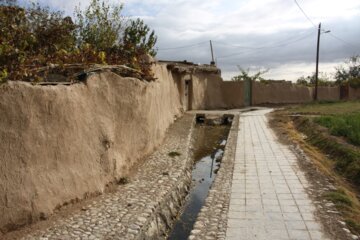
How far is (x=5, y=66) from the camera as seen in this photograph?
18.5 feet

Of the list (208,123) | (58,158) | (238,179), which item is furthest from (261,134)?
(58,158)

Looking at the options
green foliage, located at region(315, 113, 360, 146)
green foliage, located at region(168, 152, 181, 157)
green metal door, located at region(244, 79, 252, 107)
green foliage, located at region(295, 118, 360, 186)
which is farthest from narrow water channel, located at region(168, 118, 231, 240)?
green metal door, located at region(244, 79, 252, 107)

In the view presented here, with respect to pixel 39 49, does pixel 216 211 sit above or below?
below

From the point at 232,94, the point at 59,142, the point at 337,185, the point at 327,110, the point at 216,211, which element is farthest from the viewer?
the point at 232,94

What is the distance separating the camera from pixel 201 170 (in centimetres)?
1088

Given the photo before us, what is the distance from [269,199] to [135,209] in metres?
2.45

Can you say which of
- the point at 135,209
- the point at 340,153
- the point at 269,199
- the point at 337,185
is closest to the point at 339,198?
the point at 337,185

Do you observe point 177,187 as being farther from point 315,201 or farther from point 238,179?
point 315,201

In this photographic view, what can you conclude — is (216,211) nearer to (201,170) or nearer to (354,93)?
(201,170)

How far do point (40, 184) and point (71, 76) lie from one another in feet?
7.81

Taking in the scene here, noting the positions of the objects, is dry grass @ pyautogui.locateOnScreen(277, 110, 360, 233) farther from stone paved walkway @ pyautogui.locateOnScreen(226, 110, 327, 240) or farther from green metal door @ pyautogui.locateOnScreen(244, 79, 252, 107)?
green metal door @ pyautogui.locateOnScreen(244, 79, 252, 107)

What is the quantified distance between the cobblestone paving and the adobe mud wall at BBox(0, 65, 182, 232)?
1.10 ft

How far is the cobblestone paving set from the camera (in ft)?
16.6

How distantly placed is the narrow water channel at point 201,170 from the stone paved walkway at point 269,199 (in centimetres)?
84
